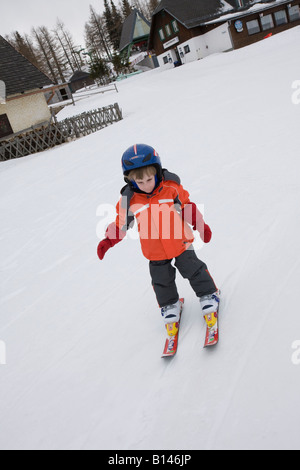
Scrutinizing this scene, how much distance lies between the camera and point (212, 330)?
2.47 meters

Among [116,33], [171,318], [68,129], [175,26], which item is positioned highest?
[116,33]

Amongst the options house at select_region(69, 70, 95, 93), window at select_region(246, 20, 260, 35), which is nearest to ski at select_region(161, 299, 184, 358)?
window at select_region(246, 20, 260, 35)

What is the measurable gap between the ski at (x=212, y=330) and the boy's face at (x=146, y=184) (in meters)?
1.08

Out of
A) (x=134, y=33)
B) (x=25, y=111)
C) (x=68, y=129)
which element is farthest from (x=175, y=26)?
(x=68, y=129)

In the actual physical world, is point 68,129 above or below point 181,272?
above

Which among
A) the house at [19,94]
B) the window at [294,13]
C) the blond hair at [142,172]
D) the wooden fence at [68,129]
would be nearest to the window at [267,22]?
the window at [294,13]

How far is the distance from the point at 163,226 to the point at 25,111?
1978 centimetres

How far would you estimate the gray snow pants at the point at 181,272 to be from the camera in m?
2.55

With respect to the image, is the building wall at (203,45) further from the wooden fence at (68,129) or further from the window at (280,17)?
the wooden fence at (68,129)

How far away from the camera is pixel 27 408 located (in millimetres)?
2451

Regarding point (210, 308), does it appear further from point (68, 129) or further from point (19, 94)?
point (19, 94)

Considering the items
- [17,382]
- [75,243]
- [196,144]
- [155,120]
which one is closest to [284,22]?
[155,120]

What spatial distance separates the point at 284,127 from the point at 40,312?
18.5 ft

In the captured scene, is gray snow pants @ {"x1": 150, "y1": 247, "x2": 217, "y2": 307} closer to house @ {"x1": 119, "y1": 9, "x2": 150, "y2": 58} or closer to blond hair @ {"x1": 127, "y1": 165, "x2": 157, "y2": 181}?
blond hair @ {"x1": 127, "y1": 165, "x2": 157, "y2": 181}
